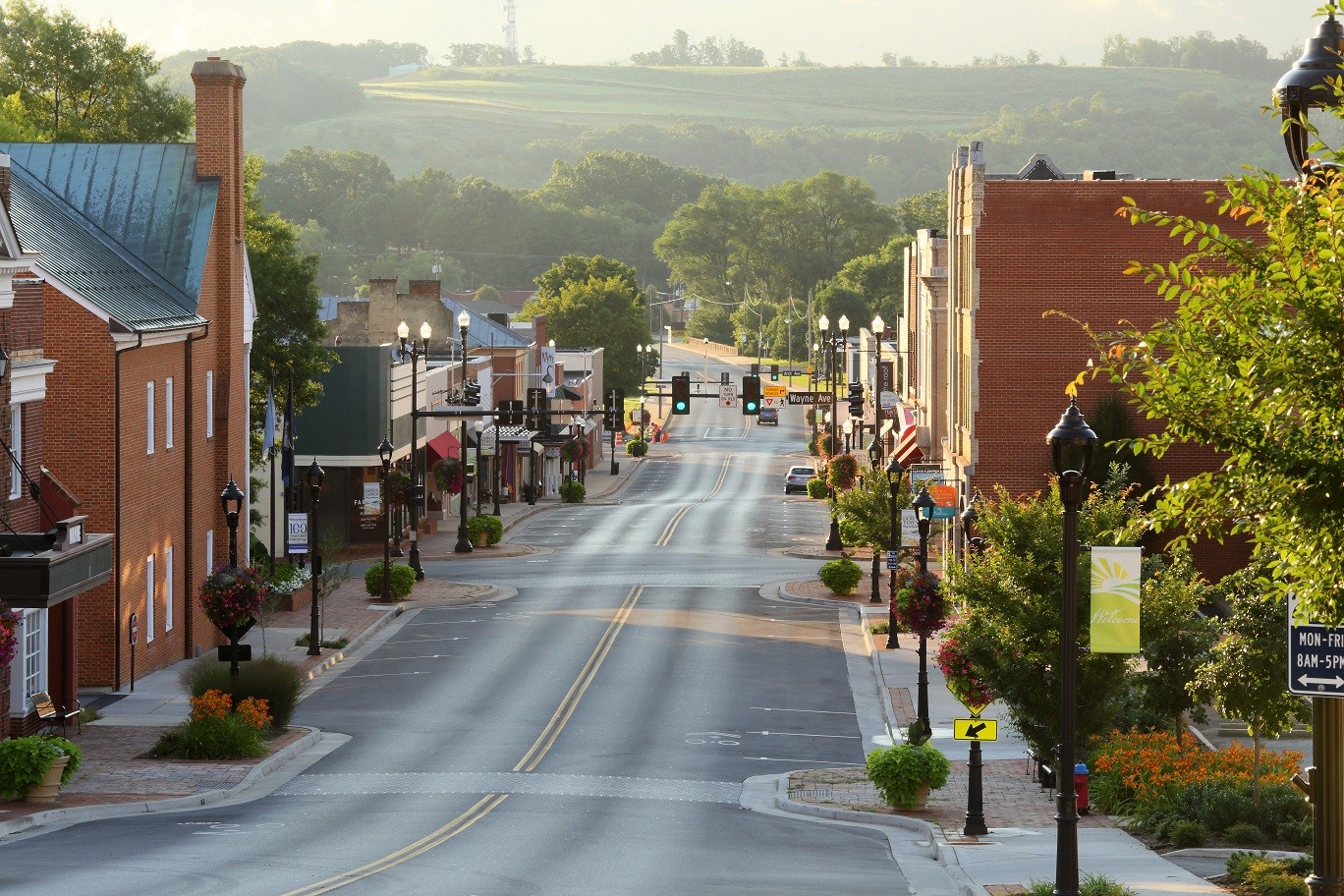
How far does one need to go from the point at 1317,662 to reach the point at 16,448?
2423 centimetres

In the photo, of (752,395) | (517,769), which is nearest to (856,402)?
(752,395)

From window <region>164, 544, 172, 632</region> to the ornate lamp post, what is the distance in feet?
104

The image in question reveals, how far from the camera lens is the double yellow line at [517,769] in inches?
818

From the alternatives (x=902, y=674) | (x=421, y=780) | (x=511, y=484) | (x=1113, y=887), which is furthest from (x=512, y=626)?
(x=511, y=484)

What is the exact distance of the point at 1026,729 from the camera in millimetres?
26359

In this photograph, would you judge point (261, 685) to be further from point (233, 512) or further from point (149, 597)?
point (149, 597)

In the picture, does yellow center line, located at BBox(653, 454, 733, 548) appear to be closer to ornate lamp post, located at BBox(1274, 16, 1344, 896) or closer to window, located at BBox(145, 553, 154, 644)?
window, located at BBox(145, 553, 154, 644)

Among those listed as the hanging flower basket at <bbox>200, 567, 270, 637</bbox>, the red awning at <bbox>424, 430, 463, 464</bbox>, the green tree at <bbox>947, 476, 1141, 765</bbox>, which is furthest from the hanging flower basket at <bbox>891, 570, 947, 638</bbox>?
the red awning at <bbox>424, 430, 463, 464</bbox>

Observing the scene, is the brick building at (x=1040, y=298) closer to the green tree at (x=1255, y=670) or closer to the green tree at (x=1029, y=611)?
the green tree at (x=1029, y=611)

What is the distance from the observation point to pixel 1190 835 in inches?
907

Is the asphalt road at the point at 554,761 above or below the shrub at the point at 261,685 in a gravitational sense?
below

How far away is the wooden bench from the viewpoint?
30938 millimetres

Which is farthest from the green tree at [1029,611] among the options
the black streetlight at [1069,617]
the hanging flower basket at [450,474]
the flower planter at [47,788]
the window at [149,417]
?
the hanging flower basket at [450,474]

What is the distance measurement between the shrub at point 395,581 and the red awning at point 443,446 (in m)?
22.3
